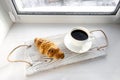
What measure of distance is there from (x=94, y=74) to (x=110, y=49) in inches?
5.6

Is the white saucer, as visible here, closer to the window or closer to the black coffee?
the black coffee

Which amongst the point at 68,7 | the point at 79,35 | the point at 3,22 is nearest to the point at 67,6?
the point at 68,7

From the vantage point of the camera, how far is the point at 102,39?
0.76 m

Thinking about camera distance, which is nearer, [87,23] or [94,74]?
[94,74]

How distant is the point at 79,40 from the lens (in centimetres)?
67

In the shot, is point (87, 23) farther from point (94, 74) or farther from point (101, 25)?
point (94, 74)

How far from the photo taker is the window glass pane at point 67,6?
2.60 ft

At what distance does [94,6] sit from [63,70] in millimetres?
336

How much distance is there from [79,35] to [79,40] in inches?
1.1

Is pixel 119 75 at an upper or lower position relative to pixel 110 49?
lower

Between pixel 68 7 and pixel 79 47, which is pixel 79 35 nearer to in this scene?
pixel 79 47

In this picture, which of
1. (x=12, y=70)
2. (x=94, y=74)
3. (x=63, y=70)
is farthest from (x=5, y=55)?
(x=94, y=74)

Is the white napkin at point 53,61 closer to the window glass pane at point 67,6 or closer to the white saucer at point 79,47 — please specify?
the white saucer at point 79,47

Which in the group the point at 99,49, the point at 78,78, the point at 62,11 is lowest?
the point at 78,78
